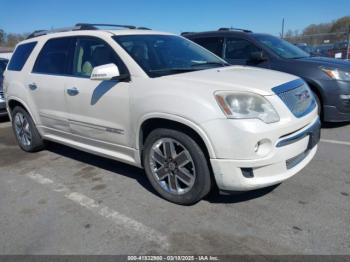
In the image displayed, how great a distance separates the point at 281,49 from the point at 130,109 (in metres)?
4.17

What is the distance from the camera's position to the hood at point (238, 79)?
3.08 meters

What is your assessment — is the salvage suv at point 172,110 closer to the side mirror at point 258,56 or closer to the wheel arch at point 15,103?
the wheel arch at point 15,103

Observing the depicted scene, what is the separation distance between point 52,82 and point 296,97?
3.02 meters

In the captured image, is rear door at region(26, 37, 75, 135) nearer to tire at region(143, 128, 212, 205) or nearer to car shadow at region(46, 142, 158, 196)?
car shadow at region(46, 142, 158, 196)

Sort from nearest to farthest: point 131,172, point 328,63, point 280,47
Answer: point 131,172
point 328,63
point 280,47

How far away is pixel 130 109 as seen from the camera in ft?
11.7

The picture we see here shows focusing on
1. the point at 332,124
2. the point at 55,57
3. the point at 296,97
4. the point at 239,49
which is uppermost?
the point at 55,57

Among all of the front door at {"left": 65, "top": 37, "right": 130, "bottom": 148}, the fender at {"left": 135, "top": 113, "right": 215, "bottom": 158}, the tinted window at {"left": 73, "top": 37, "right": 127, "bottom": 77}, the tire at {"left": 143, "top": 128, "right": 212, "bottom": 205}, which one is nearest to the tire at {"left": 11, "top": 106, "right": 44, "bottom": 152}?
the front door at {"left": 65, "top": 37, "right": 130, "bottom": 148}

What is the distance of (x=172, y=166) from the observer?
3.45m

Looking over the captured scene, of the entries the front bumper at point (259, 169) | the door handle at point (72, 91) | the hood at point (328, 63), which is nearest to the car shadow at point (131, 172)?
the front bumper at point (259, 169)

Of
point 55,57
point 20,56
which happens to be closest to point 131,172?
point 55,57

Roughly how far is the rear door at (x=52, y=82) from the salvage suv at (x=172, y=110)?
14mm

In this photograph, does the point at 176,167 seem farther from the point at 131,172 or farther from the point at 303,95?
the point at 303,95

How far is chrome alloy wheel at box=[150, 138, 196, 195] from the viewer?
3320mm
